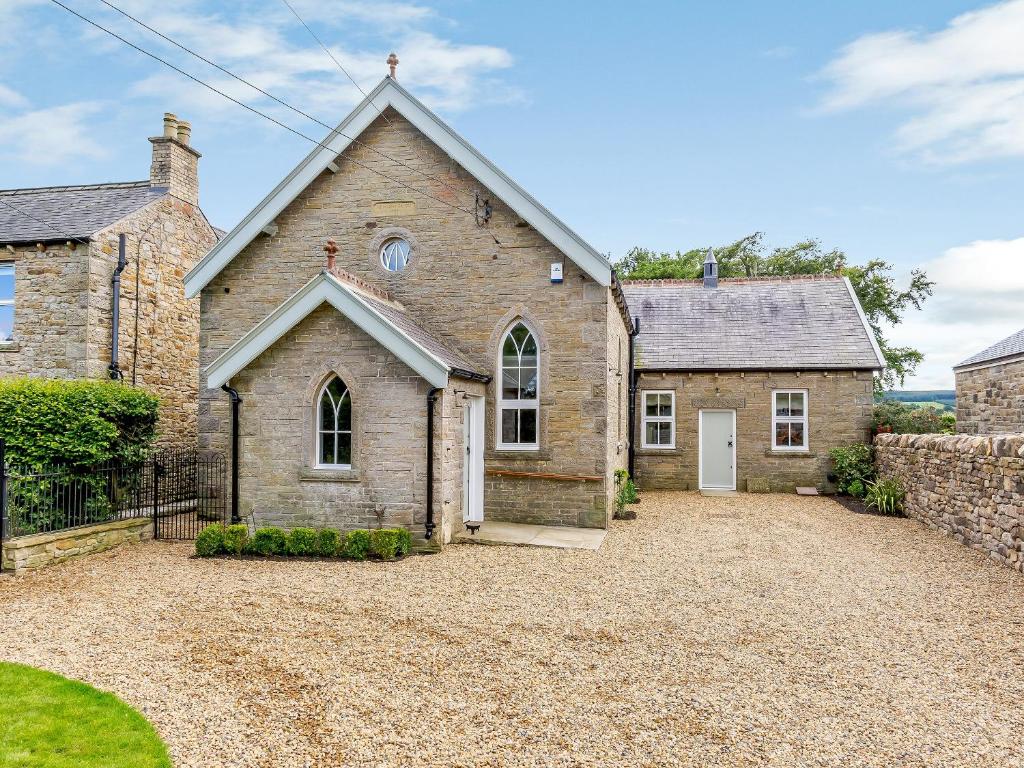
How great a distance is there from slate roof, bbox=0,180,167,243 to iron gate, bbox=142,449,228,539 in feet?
18.9

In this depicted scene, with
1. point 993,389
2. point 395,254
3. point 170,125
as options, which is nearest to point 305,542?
point 395,254

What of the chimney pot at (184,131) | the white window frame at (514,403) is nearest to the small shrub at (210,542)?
the white window frame at (514,403)

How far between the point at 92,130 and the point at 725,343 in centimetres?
1705

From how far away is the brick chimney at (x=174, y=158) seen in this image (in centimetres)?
1762

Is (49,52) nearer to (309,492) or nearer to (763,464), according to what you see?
(309,492)

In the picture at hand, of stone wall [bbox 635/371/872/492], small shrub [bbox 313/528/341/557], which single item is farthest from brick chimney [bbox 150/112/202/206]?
stone wall [bbox 635/371/872/492]

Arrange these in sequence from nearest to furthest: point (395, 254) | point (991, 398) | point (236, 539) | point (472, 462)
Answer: point (236, 539) → point (472, 462) → point (395, 254) → point (991, 398)

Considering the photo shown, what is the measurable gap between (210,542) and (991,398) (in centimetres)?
1879

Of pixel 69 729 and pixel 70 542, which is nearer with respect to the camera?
pixel 69 729

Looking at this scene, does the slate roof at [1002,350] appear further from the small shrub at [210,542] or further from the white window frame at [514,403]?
the small shrub at [210,542]

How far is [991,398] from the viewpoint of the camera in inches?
688

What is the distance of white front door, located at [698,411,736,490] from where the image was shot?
65.2 feet

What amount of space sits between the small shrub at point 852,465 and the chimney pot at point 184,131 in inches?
788

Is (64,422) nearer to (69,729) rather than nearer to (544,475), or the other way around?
(69,729)
